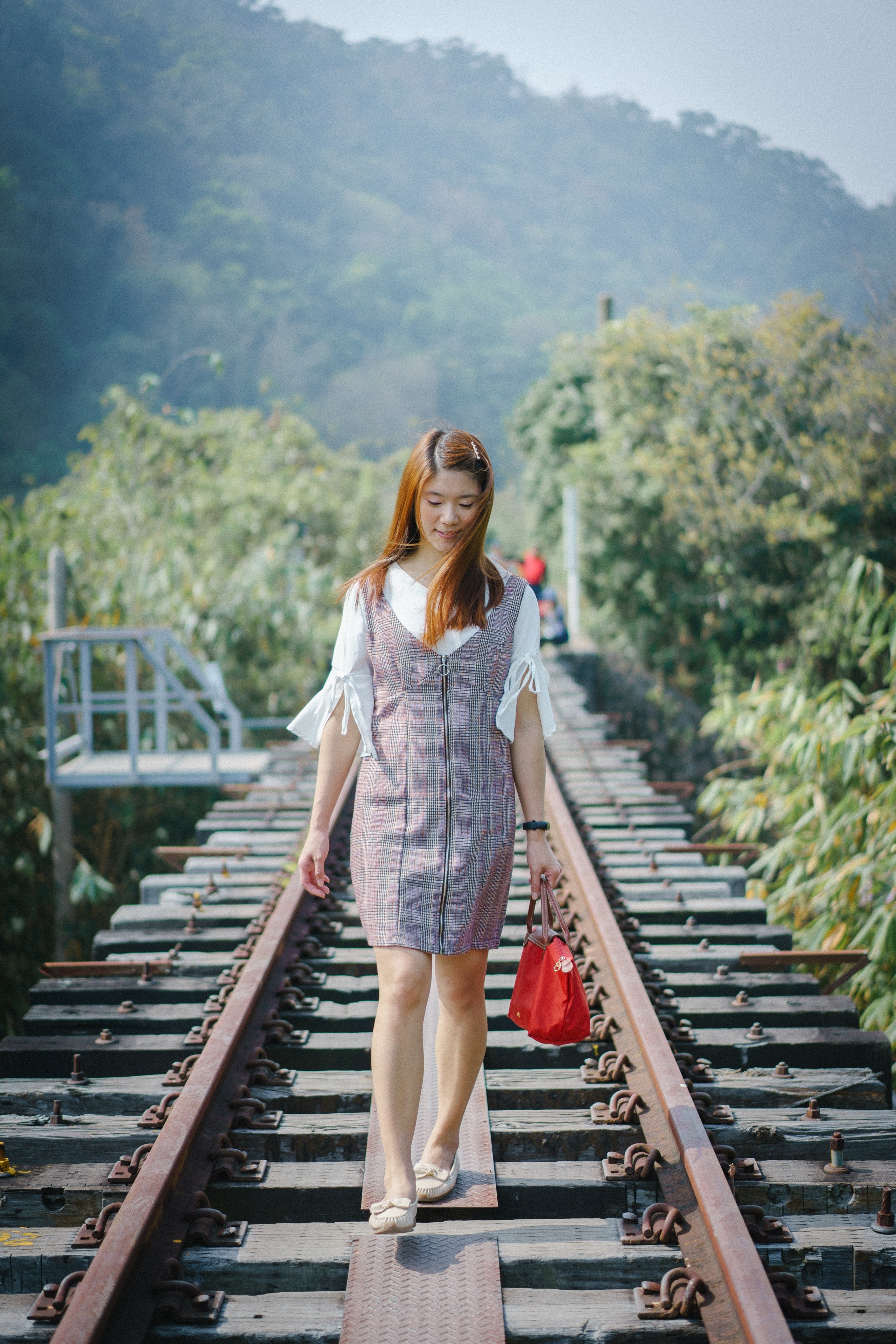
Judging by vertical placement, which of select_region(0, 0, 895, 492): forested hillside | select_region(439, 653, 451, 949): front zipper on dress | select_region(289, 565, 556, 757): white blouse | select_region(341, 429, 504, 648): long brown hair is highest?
select_region(0, 0, 895, 492): forested hillside

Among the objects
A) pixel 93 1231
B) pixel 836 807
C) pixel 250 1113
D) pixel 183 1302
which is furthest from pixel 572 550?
pixel 183 1302

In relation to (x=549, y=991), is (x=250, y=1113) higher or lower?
lower

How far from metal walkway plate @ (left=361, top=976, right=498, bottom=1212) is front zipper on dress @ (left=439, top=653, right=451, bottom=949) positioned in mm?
475

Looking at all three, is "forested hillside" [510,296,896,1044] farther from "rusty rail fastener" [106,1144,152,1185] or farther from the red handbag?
"rusty rail fastener" [106,1144,152,1185]

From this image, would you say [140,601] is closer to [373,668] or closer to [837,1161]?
[373,668]

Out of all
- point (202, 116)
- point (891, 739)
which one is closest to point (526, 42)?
point (202, 116)

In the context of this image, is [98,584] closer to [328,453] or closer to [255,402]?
[328,453]

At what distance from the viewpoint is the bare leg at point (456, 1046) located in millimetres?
2281

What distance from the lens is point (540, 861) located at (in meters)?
2.30

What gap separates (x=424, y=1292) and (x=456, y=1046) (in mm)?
446

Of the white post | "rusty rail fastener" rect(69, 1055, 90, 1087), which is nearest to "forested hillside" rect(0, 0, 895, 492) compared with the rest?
the white post

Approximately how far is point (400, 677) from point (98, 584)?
9.77m

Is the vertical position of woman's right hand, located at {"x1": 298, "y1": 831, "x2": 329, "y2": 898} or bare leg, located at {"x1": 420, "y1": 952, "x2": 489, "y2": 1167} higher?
woman's right hand, located at {"x1": 298, "y1": 831, "x2": 329, "y2": 898}

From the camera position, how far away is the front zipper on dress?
2178 millimetres
